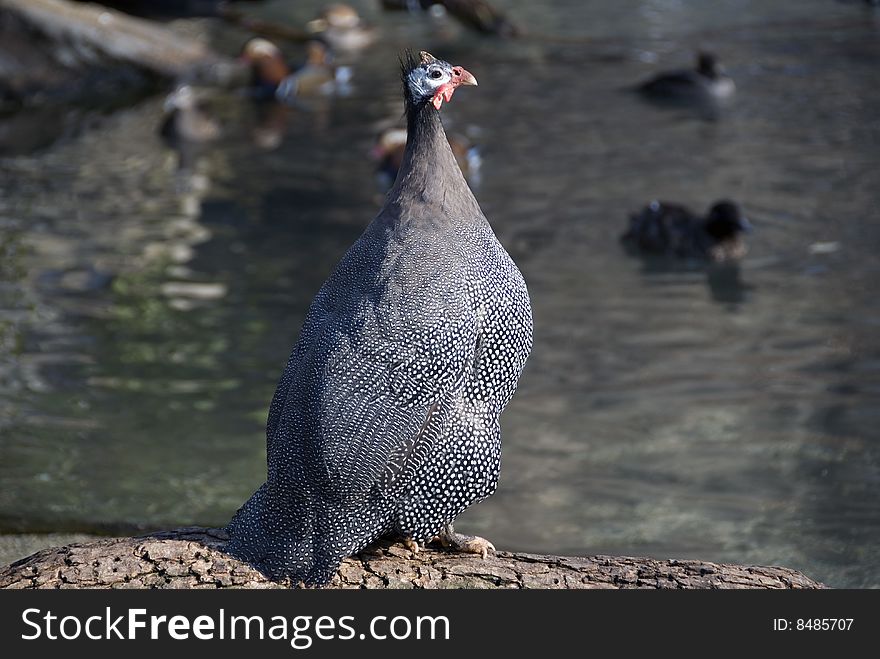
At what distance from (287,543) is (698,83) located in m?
11.2

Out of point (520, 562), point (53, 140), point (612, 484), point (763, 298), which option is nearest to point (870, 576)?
point (612, 484)

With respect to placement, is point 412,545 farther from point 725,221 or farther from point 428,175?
point 725,221

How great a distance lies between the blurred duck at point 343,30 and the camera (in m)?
18.0

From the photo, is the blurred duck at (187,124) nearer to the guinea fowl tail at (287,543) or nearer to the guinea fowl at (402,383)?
the guinea fowl at (402,383)

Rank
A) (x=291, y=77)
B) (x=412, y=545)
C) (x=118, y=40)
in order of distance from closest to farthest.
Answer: (x=412, y=545), (x=291, y=77), (x=118, y=40)

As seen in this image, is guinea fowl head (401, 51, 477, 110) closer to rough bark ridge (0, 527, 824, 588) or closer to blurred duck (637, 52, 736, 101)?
rough bark ridge (0, 527, 824, 588)

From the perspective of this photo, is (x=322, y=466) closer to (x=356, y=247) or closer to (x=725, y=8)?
(x=356, y=247)

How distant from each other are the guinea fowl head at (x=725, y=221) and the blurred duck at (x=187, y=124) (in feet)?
20.8

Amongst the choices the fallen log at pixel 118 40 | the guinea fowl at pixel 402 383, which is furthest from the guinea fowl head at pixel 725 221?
the fallen log at pixel 118 40

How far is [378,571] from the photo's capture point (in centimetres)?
400

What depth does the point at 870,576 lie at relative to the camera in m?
5.63

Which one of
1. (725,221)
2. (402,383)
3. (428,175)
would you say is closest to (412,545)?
(402,383)

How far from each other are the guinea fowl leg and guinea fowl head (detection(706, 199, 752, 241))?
6.19m

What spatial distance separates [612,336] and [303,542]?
5054 mm
